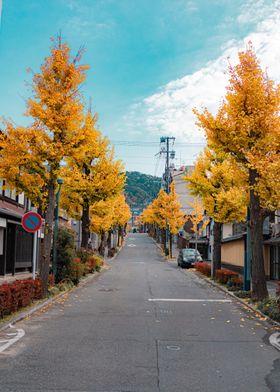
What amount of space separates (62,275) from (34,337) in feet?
37.4

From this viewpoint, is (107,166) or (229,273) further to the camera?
(107,166)

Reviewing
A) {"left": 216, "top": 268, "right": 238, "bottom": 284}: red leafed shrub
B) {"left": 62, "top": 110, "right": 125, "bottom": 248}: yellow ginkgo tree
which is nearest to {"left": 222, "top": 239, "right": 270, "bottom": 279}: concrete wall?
{"left": 216, "top": 268, "right": 238, "bottom": 284}: red leafed shrub

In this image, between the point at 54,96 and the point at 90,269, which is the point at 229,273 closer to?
the point at 90,269

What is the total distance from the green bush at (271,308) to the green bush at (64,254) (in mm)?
9461

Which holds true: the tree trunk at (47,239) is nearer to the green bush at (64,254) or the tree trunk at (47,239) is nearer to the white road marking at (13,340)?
the green bush at (64,254)

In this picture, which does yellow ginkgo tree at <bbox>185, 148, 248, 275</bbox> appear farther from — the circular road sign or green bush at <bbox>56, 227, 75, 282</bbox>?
the circular road sign

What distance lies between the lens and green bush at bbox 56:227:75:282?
794 inches

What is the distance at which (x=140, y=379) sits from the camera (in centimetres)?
632

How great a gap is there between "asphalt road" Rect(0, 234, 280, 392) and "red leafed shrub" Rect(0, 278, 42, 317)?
26.1 inches

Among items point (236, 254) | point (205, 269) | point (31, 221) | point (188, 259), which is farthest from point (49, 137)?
point (188, 259)

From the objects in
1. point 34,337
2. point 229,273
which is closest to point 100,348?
point 34,337

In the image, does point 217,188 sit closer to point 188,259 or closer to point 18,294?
point 18,294

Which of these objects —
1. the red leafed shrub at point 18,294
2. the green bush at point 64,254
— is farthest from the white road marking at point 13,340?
the green bush at point 64,254

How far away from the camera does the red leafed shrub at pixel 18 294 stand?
431 inches
